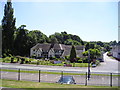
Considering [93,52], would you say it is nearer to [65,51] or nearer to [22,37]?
[65,51]

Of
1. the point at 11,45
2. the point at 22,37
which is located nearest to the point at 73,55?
the point at 11,45

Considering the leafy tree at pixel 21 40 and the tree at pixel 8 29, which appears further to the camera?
the leafy tree at pixel 21 40

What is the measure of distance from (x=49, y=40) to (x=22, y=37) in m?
18.9

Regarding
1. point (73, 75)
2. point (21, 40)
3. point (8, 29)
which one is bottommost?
point (73, 75)

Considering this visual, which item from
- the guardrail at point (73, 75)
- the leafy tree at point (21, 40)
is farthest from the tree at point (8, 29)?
the guardrail at point (73, 75)

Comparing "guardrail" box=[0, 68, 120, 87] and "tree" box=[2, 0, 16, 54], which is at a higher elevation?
"tree" box=[2, 0, 16, 54]

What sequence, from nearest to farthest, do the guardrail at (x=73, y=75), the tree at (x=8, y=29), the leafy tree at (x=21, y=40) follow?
1. the guardrail at (x=73, y=75)
2. the tree at (x=8, y=29)
3. the leafy tree at (x=21, y=40)

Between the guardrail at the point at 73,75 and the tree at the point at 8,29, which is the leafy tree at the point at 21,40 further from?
the guardrail at the point at 73,75

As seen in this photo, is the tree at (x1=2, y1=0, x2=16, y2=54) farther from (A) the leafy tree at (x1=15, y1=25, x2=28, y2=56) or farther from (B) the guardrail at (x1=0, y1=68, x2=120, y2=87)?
(B) the guardrail at (x1=0, y1=68, x2=120, y2=87)

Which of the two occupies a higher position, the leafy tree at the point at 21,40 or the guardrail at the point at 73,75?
the leafy tree at the point at 21,40

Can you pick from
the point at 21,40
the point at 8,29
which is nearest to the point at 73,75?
the point at 8,29

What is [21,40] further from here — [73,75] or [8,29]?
[73,75]

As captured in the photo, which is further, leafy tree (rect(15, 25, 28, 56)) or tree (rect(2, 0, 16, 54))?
leafy tree (rect(15, 25, 28, 56))

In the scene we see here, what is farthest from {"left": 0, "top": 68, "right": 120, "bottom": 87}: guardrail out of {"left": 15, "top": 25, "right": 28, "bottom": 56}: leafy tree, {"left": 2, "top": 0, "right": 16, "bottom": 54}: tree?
{"left": 15, "top": 25, "right": 28, "bottom": 56}: leafy tree
